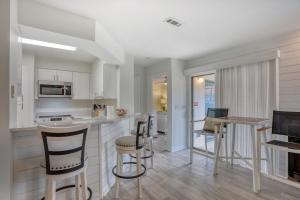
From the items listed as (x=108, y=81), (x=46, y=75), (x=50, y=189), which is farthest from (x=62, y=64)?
(x=50, y=189)

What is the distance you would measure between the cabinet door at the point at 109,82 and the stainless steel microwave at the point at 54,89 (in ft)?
3.94

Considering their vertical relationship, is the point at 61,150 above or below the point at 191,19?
below

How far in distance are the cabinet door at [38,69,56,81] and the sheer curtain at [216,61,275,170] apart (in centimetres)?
A: 397

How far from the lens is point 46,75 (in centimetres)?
433

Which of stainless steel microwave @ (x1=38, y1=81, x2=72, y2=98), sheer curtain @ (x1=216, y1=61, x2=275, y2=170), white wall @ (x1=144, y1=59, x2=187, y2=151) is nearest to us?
sheer curtain @ (x1=216, y1=61, x2=275, y2=170)

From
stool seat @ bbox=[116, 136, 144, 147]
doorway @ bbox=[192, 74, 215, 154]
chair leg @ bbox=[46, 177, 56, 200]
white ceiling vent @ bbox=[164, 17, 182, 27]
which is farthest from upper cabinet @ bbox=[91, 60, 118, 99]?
chair leg @ bbox=[46, 177, 56, 200]

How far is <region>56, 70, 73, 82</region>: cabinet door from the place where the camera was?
4491 millimetres

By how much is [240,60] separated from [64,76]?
415 centimetres

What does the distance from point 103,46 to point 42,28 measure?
0.84 meters


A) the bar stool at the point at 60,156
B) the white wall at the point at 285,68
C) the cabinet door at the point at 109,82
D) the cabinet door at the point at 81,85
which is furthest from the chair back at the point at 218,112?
the cabinet door at the point at 81,85

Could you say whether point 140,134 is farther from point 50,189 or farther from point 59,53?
point 59,53

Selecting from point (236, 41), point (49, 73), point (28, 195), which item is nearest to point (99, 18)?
point (28, 195)

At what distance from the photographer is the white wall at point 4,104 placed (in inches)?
63.1

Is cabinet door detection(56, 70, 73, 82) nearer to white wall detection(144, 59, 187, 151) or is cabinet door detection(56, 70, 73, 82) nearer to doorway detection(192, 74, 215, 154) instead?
white wall detection(144, 59, 187, 151)
